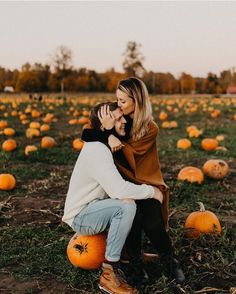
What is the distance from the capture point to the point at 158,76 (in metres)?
77.1

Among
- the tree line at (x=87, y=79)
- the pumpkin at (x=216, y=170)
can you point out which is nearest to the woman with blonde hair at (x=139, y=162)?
the pumpkin at (x=216, y=170)

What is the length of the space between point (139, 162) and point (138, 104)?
47 centimetres

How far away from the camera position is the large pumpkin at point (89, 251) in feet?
11.4

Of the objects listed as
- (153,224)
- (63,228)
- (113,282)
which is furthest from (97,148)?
(63,228)

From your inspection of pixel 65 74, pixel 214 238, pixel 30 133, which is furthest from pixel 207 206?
pixel 65 74

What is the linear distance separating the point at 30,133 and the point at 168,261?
7.76 m

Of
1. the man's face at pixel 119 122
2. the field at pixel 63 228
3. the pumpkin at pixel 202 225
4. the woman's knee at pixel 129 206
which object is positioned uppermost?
the man's face at pixel 119 122

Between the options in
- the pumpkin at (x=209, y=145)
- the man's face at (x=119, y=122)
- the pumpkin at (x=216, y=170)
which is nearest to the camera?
the man's face at (x=119, y=122)

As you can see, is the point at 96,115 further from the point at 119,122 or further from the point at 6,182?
the point at 6,182

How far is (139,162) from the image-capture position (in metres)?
3.61

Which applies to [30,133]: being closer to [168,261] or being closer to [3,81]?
[168,261]

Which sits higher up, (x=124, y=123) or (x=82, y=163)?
(x=124, y=123)

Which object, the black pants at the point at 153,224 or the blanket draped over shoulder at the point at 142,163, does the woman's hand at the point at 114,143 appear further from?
the black pants at the point at 153,224

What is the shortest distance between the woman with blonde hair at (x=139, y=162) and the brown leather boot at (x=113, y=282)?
0.20 meters
